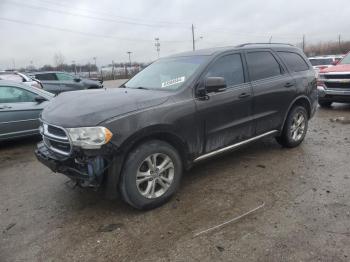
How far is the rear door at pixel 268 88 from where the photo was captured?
192 inches

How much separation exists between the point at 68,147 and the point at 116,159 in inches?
21.9

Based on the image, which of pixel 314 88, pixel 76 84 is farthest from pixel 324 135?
pixel 76 84

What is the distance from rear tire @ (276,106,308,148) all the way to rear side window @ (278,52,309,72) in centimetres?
69

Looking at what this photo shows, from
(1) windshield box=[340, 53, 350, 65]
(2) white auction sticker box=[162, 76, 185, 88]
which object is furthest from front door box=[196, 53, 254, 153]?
(1) windshield box=[340, 53, 350, 65]

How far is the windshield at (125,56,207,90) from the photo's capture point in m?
4.20

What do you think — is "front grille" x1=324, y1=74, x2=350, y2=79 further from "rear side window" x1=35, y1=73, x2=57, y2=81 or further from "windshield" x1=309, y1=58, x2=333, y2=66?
"rear side window" x1=35, y1=73, x2=57, y2=81

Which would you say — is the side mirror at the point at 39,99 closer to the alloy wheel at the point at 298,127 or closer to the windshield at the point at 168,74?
the windshield at the point at 168,74

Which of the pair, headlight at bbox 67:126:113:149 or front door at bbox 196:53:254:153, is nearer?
headlight at bbox 67:126:113:149

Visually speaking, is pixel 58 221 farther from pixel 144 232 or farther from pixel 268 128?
pixel 268 128

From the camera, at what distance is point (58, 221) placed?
3.53m

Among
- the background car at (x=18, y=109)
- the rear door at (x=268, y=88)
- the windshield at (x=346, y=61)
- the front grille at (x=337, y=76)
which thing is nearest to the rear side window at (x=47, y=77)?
the background car at (x=18, y=109)

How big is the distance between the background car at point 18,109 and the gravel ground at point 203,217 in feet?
5.30

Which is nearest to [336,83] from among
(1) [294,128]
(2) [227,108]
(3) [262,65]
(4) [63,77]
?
(1) [294,128]

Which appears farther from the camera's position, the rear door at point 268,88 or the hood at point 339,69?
the hood at point 339,69
